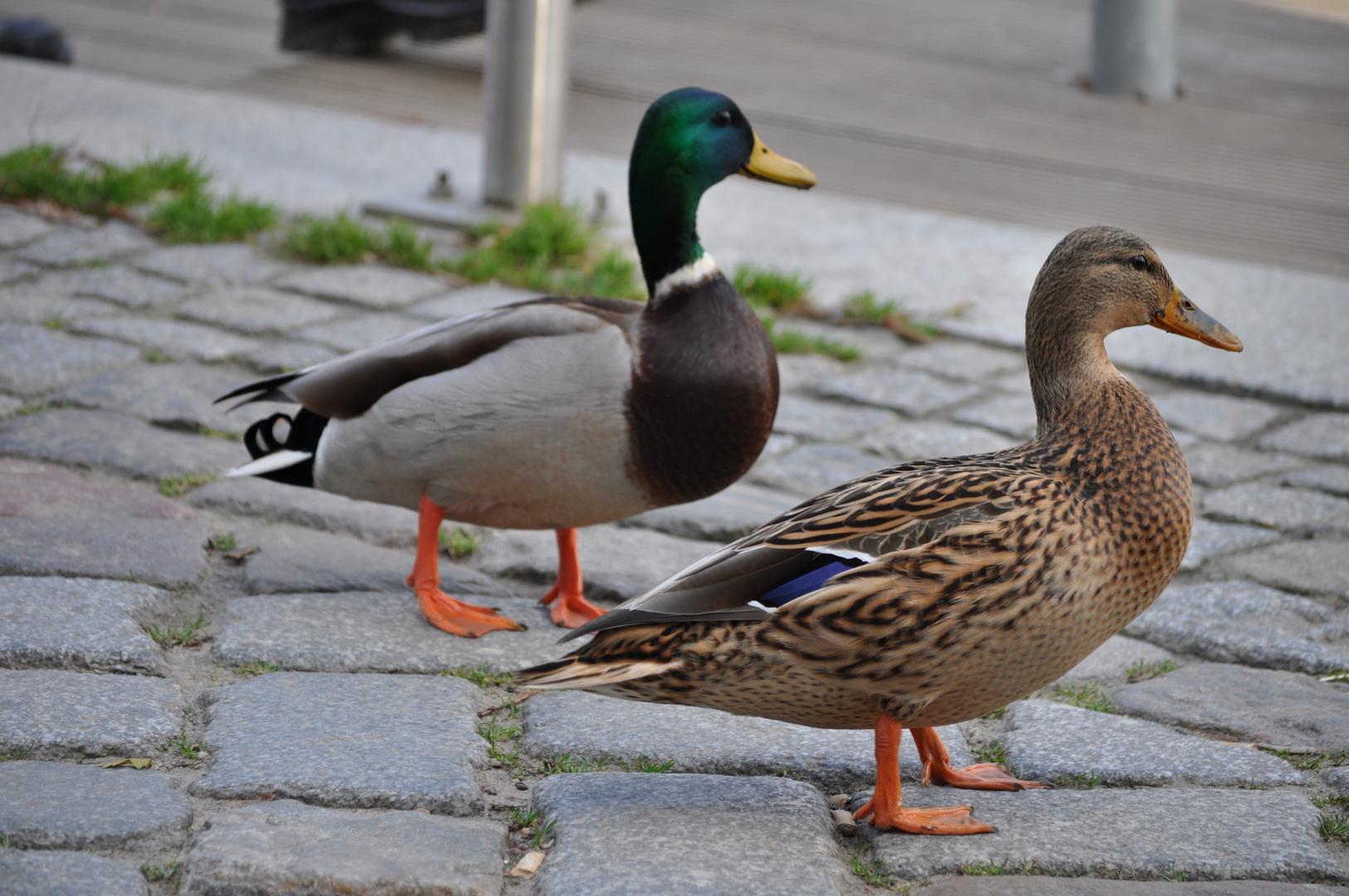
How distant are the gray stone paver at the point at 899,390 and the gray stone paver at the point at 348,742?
2105 millimetres

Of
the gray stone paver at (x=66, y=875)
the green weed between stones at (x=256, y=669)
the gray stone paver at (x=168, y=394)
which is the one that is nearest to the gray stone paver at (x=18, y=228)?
the gray stone paver at (x=168, y=394)

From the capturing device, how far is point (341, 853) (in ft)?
6.23

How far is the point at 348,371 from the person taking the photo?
288 centimetres

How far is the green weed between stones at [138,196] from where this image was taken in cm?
526

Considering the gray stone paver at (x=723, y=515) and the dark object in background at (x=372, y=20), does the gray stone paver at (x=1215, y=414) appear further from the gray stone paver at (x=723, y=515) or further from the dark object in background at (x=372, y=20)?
the dark object in background at (x=372, y=20)

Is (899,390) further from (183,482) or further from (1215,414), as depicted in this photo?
(183,482)

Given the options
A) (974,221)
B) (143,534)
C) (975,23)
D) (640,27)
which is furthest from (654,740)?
(975,23)

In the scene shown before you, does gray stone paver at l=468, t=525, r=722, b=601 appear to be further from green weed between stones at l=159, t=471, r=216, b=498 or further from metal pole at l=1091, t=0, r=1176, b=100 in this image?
metal pole at l=1091, t=0, r=1176, b=100

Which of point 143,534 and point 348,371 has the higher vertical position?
point 348,371

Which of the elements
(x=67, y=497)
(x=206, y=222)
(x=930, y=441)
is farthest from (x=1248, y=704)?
(x=206, y=222)

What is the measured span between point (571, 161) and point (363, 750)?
15.3ft

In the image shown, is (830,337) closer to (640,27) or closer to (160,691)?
(160,691)

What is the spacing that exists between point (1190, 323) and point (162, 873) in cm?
184

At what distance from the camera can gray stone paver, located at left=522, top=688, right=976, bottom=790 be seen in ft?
7.58
